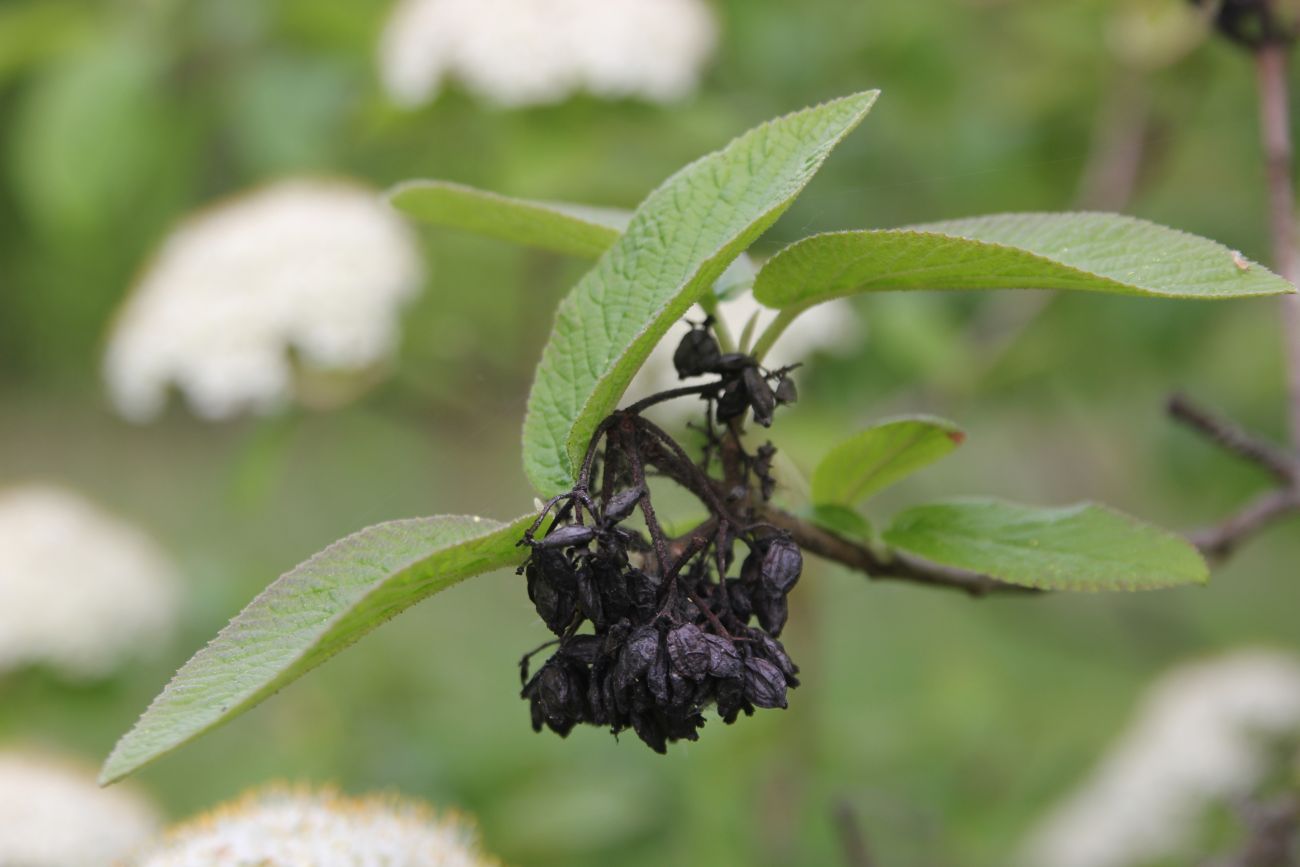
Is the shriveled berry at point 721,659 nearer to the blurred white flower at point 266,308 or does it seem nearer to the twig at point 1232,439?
the twig at point 1232,439

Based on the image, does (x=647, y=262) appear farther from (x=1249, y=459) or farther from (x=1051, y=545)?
(x=1249, y=459)

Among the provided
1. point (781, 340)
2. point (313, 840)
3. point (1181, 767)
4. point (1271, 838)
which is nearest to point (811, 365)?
point (781, 340)

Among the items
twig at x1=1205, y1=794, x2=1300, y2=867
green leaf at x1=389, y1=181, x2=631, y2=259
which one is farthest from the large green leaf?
twig at x1=1205, y1=794, x2=1300, y2=867

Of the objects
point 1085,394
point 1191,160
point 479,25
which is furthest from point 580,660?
point 1191,160

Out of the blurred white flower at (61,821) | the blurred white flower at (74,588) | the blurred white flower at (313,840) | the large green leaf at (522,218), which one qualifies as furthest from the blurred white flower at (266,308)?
the large green leaf at (522,218)

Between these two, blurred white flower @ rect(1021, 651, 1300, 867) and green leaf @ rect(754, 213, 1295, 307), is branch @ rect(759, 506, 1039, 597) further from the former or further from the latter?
blurred white flower @ rect(1021, 651, 1300, 867)

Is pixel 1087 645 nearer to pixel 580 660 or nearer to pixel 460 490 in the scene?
pixel 460 490
